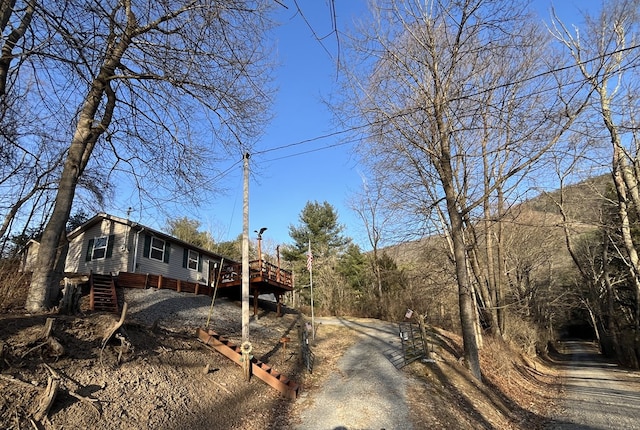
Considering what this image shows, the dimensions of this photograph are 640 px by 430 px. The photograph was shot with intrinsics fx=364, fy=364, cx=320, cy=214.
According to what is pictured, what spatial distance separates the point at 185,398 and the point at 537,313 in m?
33.7

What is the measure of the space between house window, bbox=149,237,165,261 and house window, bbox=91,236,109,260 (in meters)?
2.19

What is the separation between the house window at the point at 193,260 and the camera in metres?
21.6

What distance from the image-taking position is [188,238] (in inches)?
1300

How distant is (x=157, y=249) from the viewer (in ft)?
63.0

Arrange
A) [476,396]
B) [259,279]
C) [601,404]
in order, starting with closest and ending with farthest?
[476,396] → [601,404] → [259,279]

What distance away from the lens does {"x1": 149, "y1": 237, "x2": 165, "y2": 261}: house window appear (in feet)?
62.1

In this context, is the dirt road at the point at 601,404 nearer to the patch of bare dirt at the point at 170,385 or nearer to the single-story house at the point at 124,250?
the patch of bare dirt at the point at 170,385

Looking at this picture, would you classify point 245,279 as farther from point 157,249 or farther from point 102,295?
point 157,249

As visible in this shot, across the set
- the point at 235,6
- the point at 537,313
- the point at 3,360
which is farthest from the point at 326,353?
the point at 537,313

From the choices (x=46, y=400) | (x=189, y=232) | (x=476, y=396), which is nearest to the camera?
(x=46, y=400)

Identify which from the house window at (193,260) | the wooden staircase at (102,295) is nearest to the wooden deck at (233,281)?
the wooden staircase at (102,295)

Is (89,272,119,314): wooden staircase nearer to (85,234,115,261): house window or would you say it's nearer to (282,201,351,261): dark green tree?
(85,234,115,261): house window

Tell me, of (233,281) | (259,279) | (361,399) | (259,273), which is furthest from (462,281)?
(233,281)

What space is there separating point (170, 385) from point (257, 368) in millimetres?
2574
